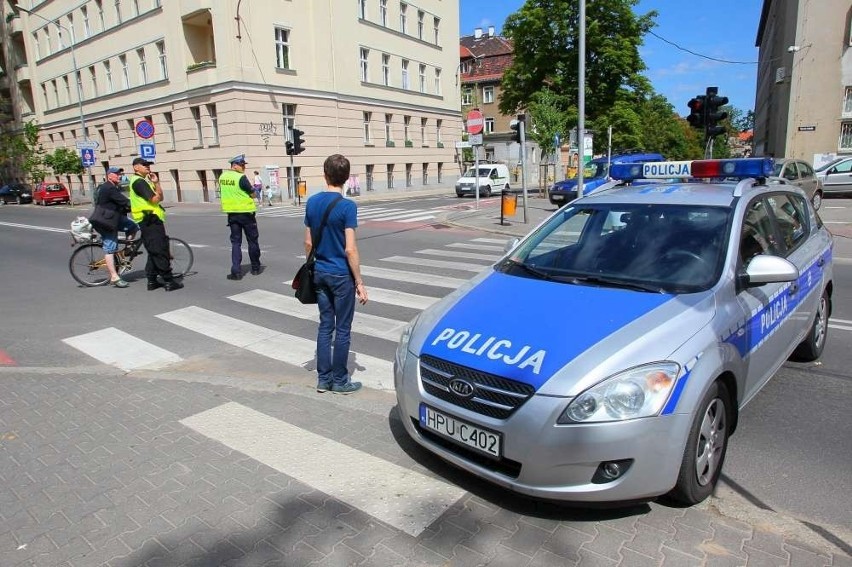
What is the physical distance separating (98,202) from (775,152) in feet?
129

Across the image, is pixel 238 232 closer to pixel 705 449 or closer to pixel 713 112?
pixel 705 449

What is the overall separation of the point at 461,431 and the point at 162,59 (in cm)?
3729

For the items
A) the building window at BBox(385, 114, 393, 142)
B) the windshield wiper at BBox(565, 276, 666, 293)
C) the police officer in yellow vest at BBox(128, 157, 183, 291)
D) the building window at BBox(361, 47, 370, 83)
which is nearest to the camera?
the windshield wiper at BBox(565, 276, 666, 293)

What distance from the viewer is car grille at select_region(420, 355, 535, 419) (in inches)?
108

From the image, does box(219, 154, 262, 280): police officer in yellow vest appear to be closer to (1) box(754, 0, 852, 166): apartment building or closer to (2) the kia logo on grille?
(2) the kia logo on grille

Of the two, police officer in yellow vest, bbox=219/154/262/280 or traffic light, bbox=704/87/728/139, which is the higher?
traffic light, bbox=704/87/728/139

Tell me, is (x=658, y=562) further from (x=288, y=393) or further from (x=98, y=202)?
(x=98, y=202)

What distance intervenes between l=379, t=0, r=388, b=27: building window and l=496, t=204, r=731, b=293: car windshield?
38716 millimetres

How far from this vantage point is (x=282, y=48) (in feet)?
108

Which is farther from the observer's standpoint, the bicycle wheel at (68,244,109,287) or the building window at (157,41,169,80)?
the building window at (157,41,169,80)

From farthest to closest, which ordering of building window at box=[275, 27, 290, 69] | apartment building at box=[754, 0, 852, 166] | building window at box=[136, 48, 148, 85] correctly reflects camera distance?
building window at box=[136, 48, 148, 85]
building window at box=[275, 27, 290, 69]
apartment building at box=[754, 0, 852, 166]

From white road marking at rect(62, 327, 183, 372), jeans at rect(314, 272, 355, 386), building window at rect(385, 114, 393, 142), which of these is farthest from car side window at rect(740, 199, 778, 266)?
building window at rect(385, 114, 393, 142)

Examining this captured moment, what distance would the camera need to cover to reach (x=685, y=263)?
3.56 m

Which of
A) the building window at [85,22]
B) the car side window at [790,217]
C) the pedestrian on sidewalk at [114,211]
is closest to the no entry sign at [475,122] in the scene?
the pedestrian on sidewalk at [114,211]
